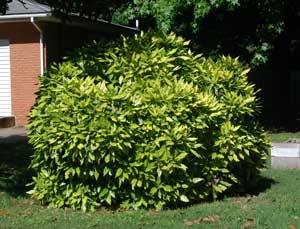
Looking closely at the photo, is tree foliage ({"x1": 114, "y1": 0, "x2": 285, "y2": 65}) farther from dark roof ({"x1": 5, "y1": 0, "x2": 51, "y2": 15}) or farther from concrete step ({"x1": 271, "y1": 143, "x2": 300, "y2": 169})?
concrete step ({"x1": 271, "y1": 143, "x2": 300, "y2": 169})

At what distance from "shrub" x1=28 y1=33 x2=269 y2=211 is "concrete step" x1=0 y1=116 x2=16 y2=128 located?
9753 millimetres

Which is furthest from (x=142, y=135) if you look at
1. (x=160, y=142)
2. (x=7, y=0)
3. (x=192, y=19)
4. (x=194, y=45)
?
(x=194, y=45)

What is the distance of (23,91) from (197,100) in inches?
445

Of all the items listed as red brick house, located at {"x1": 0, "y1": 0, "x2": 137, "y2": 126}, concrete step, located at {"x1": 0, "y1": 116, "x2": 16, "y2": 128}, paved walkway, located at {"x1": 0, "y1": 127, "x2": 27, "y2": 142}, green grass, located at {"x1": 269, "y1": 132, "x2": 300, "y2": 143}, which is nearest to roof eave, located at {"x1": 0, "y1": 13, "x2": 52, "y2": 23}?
red brick house, located at {"x1": 0, "y1": 0, "x2": 137, "y2": 126}

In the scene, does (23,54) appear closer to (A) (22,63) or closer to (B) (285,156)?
(A) (22,63)

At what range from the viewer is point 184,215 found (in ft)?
23.0

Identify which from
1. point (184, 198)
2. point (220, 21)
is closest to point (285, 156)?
point (184, 198)

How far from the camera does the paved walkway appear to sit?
48.6 ft

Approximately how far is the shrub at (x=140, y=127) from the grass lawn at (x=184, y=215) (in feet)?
0.62

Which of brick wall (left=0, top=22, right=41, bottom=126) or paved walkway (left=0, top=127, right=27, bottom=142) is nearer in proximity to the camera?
paved walkway (left=0, top=127, right=27, bottom=142)

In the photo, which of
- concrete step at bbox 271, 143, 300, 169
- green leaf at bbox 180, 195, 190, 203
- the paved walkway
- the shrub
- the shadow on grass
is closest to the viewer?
the shrub

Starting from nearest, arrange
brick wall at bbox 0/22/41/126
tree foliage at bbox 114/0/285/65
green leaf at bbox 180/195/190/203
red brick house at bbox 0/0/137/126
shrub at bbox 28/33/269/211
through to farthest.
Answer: shrub at bbox 28/33/269/211 < green leaf at bbox 180/195/190/203 < tree foliage at bbox 114/0/285/65 < red brick house at bbox 0/0/137/126 < brick wall at bbox 0/22/41/126

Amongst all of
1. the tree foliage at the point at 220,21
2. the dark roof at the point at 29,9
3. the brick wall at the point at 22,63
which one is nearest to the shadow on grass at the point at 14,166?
the brick wall at the point at 22,63

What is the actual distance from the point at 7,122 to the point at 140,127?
11.1 meters
